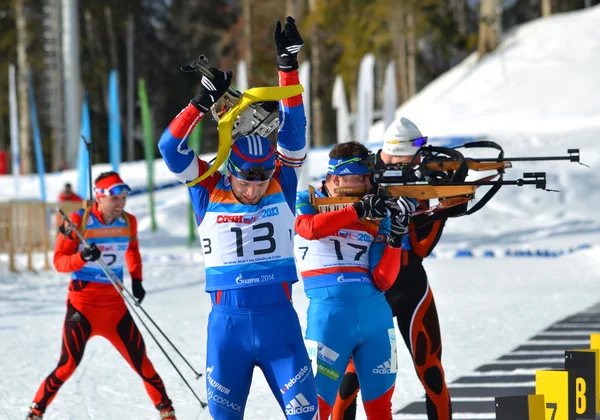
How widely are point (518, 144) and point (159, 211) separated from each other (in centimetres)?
1080

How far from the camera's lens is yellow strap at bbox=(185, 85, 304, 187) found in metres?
5.04

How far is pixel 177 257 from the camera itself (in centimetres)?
2227

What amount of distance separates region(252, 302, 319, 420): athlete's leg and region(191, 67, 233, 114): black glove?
979 millimetres

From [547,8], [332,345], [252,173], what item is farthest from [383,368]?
[547,8]

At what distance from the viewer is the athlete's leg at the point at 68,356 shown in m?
7.14

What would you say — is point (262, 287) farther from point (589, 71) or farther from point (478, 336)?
point (589, 71)

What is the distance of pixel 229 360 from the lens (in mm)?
5059

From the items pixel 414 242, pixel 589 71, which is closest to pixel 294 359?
pixel 414 242

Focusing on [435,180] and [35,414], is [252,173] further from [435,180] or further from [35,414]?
[35,414]

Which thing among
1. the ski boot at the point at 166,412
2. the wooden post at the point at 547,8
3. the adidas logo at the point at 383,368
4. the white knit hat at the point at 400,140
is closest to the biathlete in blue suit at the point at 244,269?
the adidas logo at the point at 383,368

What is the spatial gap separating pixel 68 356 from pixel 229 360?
2606mm

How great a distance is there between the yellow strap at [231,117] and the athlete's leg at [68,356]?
104 inches

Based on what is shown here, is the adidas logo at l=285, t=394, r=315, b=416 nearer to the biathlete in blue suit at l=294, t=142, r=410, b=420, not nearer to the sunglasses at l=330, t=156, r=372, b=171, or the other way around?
the biathlete in blue suit at l=294, t=142, r=410, b=420

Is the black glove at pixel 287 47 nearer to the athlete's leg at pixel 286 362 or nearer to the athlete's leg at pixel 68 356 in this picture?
the athlete's leg at pixel 286 362
